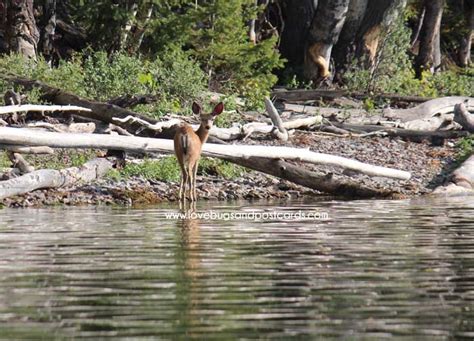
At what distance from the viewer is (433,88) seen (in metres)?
34.6

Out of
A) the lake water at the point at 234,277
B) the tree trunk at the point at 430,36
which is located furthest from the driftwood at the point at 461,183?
the tree trunk at the point at 430,36

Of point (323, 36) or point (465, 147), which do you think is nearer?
point (465, 147)

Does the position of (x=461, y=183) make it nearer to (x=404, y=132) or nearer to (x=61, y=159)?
(x=404, y=132)

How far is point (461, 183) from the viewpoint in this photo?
2130 centimetres

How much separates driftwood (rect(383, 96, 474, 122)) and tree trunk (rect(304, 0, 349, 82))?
227 inches

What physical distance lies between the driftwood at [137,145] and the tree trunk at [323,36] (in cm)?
1448

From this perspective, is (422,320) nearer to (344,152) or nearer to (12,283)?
(12,283)

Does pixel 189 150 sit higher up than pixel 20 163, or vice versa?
pixel 189 150

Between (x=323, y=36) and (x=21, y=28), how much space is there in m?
A: 9.06

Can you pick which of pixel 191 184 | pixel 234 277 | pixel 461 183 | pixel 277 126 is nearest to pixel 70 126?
pixel 277 126

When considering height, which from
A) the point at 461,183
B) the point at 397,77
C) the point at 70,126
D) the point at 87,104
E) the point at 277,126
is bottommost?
the point at 397,77

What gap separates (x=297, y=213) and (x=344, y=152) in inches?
290

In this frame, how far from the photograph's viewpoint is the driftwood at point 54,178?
57.4ft

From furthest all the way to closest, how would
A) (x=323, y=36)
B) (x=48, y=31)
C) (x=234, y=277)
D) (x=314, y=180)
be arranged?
(x=323, y=36), (x=48, y=31), (x=314, y=180), (x=234, y=277)
